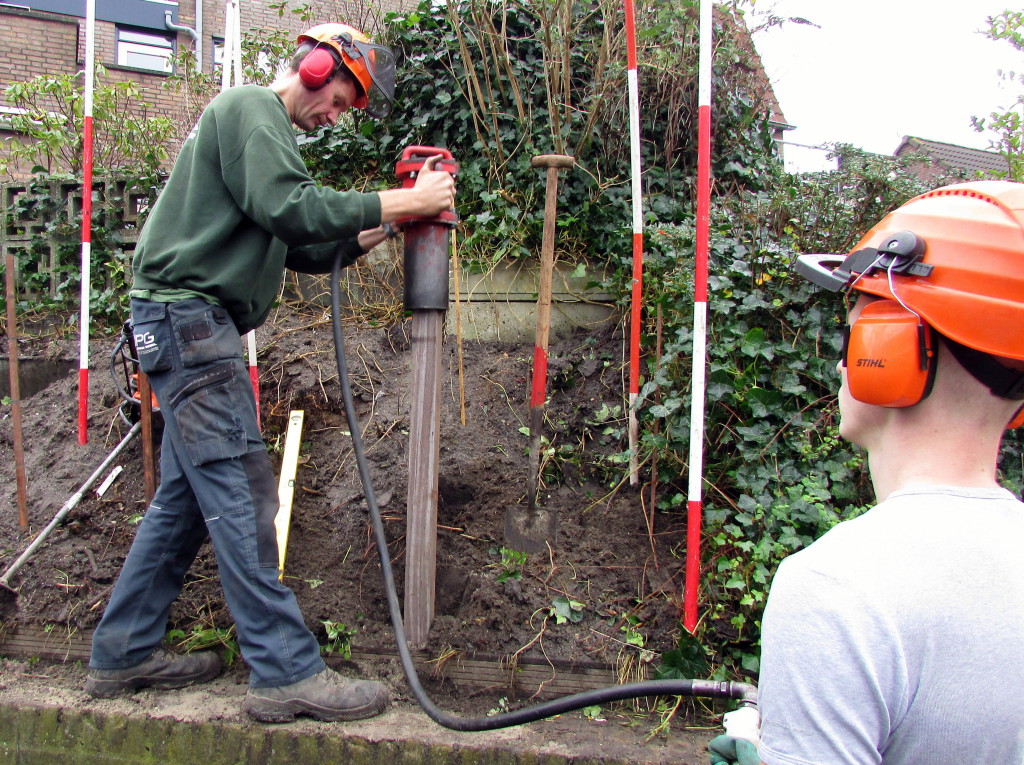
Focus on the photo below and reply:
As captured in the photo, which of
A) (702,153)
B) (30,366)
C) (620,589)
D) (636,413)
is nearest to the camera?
(702,153)

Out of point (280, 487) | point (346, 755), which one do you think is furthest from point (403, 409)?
point (346, 755)

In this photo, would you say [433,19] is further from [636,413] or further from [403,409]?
[636,413]

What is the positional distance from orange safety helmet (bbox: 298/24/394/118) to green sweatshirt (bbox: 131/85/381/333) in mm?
212

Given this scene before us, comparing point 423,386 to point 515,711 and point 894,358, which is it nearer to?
point 515,711

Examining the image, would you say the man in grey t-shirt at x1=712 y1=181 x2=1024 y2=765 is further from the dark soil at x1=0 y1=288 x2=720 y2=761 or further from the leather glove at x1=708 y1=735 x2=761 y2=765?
the dark soil at x1=0 y1=288 x2=720 y2=761

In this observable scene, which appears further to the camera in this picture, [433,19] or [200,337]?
[433,19]

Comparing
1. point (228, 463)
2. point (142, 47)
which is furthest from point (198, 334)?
point (142, 47)

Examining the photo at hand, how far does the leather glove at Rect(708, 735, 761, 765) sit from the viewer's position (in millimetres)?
1031

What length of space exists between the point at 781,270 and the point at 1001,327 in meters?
2.59

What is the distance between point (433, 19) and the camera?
15.4ft

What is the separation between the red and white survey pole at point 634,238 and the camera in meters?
3.02

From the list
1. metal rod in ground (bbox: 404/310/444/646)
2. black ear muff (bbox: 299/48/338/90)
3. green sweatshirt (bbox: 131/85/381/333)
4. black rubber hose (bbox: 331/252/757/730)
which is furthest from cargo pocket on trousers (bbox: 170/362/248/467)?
black ear muff (bbox: 299/48/338/90)

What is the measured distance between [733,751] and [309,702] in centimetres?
165

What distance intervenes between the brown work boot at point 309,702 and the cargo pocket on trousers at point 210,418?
748 millimetres
